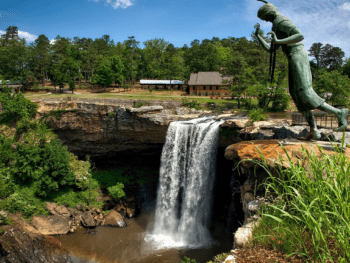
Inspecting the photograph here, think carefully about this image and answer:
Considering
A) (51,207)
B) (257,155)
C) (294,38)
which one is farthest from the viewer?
(51,207)

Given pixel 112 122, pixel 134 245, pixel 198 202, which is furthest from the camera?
pixel 112 122

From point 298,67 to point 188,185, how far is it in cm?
993

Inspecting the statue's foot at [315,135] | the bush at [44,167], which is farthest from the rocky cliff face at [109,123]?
the statue's foot at [315,135]

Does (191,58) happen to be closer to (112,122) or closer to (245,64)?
(245,64)

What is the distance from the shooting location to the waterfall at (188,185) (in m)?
14.9

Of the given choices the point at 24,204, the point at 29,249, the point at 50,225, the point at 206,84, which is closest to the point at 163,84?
the point at 206,84

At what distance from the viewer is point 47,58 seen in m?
46.3

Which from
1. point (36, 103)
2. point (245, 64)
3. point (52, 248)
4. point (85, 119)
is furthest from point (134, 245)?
point (245, 64)

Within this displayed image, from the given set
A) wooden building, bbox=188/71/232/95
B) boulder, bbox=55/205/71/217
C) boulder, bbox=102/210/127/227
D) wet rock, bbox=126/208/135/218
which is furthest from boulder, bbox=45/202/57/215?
wooden building, bbox=188/71/232/95

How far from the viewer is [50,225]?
15289 mm

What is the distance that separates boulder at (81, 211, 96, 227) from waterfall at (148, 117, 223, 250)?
436cm

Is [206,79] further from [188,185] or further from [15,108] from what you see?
[15,108]

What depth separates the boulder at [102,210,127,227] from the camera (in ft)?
54.0

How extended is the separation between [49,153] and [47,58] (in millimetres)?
36503
